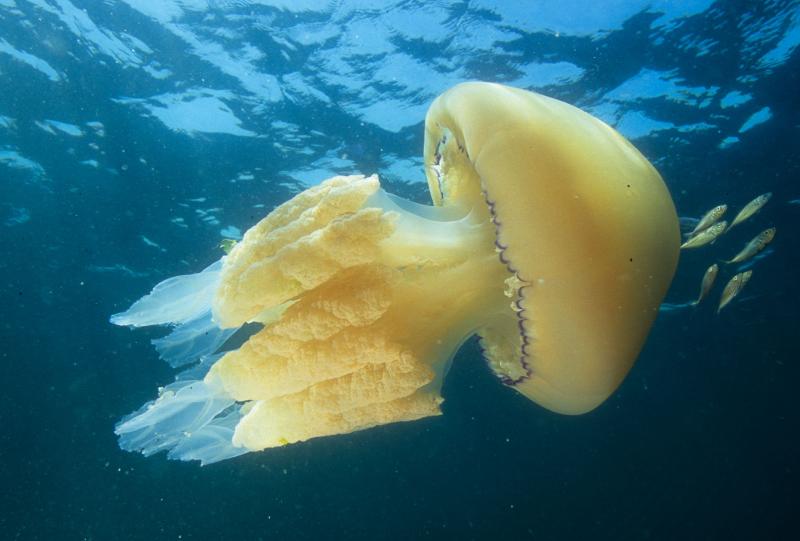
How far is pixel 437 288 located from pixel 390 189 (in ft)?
32.5

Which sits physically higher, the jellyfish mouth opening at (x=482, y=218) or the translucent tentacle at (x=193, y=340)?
the jellyfish mouth opening at (x=482, y=218)

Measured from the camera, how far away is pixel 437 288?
2.33 m

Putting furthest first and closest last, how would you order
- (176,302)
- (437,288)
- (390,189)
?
(390,189) → (176,302) → (437,288)

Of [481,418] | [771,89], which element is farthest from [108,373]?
[771,89]

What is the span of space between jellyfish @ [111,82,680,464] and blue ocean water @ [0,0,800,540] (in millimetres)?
2925

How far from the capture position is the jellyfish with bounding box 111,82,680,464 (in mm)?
1817

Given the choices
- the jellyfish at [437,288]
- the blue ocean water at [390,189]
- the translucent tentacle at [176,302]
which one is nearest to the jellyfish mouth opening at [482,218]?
the jellyfish at [437,288]

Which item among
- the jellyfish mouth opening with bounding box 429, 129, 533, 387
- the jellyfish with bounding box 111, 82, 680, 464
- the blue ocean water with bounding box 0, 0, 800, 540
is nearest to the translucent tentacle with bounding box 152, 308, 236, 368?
the jellyfish with bounding box 111, 82, 680, 464

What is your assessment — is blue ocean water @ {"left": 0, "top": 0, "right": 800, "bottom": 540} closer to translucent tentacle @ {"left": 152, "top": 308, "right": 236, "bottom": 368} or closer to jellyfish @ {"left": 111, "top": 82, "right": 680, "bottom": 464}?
jellyfish @ {"left": 111, "top": 82, "right": 680, "bottom": 464}

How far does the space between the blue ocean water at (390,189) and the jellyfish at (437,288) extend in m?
2.93

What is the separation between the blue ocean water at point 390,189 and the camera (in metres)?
8.03

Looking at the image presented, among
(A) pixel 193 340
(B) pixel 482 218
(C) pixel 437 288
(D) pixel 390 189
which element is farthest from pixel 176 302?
(D) pixel 390 189

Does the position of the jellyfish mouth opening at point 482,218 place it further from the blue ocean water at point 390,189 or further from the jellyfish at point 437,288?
the blue ocean water at point 390,189

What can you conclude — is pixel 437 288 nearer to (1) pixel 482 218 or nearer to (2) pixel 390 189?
(1) pixel 482 218
